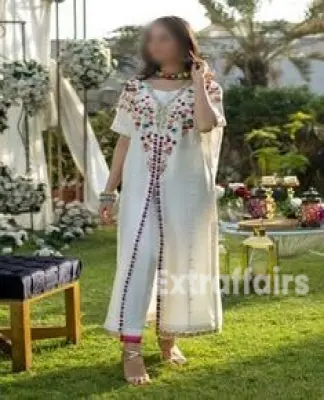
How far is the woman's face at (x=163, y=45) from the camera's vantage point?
3961mm

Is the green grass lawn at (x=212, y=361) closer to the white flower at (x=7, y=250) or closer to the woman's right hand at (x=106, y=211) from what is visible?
the woman's right hand at (x=106, y=211)

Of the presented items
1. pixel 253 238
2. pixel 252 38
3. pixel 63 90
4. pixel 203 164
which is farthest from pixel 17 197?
pixel 252 38

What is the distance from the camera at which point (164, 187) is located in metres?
3.96

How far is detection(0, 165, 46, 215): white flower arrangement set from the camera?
8102 millimetres

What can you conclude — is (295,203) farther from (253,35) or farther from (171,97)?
(253,35)

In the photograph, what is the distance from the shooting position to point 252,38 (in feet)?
51.5

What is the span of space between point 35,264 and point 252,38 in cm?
1175

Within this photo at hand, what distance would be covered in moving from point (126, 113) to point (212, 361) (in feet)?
3.52

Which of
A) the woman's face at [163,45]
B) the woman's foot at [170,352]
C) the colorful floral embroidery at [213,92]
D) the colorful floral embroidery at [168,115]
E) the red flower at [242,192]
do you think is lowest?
the woman's foot at [170,352]

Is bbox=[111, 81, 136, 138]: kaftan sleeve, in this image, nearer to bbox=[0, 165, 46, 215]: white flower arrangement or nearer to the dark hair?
the dark hair

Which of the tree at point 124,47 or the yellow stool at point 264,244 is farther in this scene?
the tree at point 124,47

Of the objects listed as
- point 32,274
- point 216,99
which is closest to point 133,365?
point 32,274

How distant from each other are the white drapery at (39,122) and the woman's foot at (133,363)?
17.4 ft

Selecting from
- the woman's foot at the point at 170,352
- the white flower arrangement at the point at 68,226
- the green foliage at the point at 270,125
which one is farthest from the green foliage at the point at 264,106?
the woman's foot at the point at 170,352
